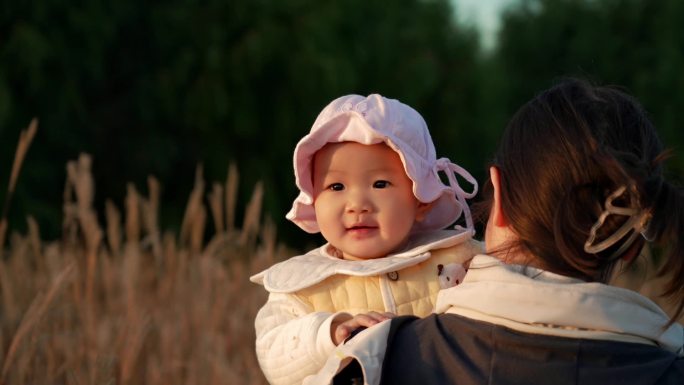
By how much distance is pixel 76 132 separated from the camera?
870cm

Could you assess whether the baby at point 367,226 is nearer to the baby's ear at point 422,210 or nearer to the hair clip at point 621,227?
the baby's ear at point 422,210

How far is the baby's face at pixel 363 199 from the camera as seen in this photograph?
97.3 inches

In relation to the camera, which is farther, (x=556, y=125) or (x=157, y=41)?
(x=157, y=41)

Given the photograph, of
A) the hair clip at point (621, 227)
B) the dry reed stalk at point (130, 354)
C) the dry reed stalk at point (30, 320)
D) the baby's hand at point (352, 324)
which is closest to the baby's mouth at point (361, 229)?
the baby's hand at point (352, 324)

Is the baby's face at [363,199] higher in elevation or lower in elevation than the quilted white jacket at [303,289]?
higher

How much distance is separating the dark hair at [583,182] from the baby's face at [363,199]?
0.53 metres

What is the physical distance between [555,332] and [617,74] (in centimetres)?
1072

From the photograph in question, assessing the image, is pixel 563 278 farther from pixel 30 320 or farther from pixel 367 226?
pixel 30 320

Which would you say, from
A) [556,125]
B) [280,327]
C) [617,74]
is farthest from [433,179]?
[617,74]

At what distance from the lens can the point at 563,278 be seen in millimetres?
1887

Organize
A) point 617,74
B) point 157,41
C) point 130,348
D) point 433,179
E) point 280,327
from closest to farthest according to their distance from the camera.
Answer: point 280,327, point 433,179, point 130,348, point 157,41, point 617,74

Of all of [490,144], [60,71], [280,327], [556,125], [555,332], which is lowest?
[555,332]

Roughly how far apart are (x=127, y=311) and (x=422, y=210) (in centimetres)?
185

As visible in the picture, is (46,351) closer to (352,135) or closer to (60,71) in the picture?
(352,135)
